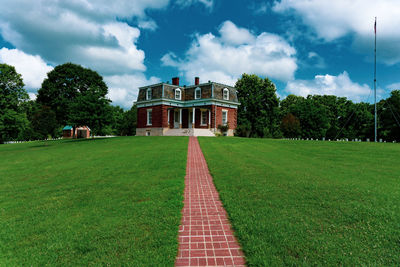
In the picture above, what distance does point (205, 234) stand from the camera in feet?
13.6

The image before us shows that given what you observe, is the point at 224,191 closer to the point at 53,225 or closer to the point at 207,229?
the point at 207,229

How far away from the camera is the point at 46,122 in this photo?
130ft

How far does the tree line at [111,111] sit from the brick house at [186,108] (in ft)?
15.2

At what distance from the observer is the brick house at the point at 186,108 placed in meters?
31.2

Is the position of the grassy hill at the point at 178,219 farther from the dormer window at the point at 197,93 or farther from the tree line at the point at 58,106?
the dormer window at the point at 197,93

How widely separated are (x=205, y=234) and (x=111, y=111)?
25496mm

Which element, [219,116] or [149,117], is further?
[149,117]

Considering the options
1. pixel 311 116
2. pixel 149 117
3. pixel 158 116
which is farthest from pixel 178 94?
pixel 311 116

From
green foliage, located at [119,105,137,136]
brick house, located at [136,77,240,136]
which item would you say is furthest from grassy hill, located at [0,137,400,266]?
green foliage, located at [119,105,137,136]

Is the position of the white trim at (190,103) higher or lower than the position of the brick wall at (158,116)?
higher

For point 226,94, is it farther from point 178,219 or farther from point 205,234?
point 205,234

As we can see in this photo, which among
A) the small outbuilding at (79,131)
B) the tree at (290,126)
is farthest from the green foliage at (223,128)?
the small outbuilding at (79,131)

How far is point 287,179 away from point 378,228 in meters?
3.36

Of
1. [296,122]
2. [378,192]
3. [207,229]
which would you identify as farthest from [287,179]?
[296,122]
